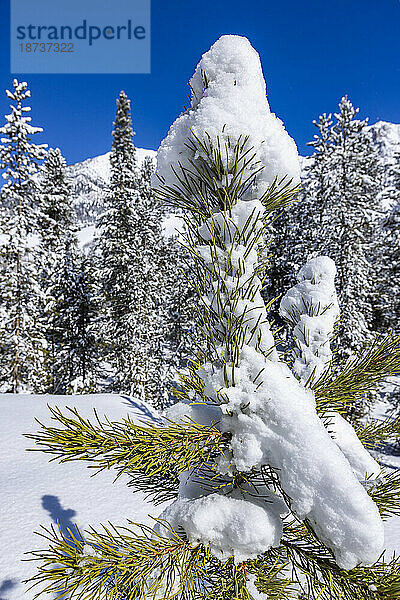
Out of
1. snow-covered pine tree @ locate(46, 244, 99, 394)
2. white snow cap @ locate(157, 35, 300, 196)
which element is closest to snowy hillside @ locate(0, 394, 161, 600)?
white snow cap @ locate(157, 35, 300, 196)

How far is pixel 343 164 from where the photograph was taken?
54.9 feet

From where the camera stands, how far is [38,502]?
6141 millimetres

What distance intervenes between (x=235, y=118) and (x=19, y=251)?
1504cm

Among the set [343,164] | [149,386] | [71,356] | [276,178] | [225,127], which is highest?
[343,164]

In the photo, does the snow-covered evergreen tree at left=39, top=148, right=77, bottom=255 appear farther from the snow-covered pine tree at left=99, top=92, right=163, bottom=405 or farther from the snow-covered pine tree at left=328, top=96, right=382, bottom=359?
the snow-covered pine tree at left=328, top=96, right=382, bottom=359

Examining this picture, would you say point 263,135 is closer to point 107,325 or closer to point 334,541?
point 334,541

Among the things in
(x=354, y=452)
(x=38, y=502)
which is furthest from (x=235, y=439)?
(x=38, y=502)

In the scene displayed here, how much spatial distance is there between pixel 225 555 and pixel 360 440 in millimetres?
1125

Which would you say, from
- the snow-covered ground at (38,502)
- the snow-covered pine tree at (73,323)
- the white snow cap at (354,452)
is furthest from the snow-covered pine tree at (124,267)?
the white snow cap at (354,452)

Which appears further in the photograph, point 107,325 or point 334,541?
point 107,325

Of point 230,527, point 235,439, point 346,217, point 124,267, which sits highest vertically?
point 346,217

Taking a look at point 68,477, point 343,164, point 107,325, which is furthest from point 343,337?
point 68,477

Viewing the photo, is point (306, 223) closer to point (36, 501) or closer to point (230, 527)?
point (36, 501)

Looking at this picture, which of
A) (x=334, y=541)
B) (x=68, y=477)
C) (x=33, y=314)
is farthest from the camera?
(x=33, y=314)
